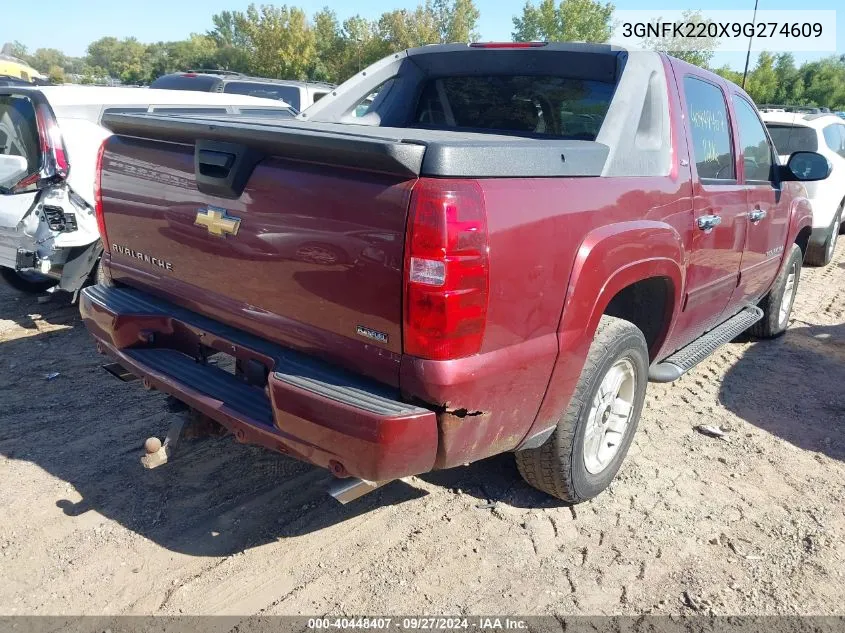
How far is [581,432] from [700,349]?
145cm

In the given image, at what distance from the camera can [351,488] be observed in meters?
2.44

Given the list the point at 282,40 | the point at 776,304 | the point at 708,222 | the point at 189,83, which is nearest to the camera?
the point at 708,222

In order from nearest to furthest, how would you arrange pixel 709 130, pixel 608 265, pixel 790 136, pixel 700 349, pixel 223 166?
pixel 223 166, pixel 608 265, pixel 709 130, pixel 700 349, pixel 790 136

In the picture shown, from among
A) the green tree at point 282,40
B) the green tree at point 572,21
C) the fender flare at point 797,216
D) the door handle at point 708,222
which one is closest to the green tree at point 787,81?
the green tree at point 572,21

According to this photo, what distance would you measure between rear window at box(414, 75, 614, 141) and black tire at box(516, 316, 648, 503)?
1094 mm

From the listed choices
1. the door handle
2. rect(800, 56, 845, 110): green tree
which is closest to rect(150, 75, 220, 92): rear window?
the door handle

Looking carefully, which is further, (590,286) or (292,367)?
(590,286)

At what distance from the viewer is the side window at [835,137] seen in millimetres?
8580

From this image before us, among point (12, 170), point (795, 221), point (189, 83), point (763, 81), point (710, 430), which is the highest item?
point (763, 81)

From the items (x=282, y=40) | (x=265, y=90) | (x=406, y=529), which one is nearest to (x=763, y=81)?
(x=282, y=40)

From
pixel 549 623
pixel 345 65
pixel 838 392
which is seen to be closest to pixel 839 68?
pixel 345 65

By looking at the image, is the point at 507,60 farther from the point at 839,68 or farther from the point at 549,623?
the point at 839,68

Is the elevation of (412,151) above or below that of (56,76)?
below

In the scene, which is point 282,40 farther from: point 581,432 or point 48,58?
point 48,58
